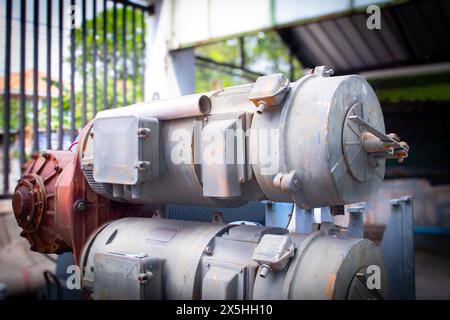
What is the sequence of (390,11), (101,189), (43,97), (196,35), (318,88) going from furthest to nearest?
1. (390,11)
2. (196,35)
3. (43,97)
4. (101,189)
5. (318,88)

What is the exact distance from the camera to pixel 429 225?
7.00 m

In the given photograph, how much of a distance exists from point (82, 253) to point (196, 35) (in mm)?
3117

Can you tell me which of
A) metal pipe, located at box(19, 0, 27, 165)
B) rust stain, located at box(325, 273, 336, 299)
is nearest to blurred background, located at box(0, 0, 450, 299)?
metal pipe, located at box(19, 0, 27, 165)

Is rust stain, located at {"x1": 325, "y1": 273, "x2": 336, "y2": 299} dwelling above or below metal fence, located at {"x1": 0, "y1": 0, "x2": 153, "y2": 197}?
below

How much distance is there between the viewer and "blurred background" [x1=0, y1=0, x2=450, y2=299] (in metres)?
4.14

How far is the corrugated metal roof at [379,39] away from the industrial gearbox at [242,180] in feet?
11.4

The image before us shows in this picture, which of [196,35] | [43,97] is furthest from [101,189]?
[196,35]

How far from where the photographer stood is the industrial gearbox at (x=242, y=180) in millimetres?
1795

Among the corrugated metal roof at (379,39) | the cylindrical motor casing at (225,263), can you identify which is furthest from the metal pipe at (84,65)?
the corrugated metal roof at (379,39)

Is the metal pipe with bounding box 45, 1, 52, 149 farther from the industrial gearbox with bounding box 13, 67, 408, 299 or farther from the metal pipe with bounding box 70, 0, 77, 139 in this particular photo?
the industrial gearbox with bounding box 13, 67, 408, 299

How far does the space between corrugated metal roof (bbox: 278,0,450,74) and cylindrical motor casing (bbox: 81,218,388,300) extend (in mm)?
3762

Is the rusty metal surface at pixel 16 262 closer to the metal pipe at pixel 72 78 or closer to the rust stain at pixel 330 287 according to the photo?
the metal pipe at pixel 72 78

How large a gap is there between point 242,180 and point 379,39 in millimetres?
Result: 5001

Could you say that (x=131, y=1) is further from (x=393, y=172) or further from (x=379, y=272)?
(x=393, y=172)
